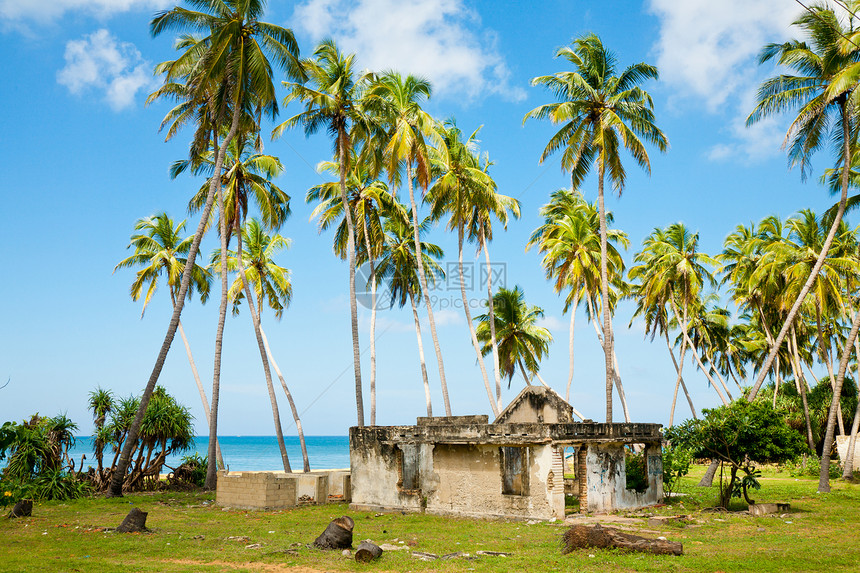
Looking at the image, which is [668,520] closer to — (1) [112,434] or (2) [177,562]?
(2) [177,562]

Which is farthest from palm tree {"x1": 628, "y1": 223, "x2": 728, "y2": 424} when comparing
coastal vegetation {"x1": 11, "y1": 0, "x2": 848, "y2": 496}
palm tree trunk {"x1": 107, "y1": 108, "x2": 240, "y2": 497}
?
palm tree trunk {"x1": 107, "y1": 108, "x2": 240, "y2": 497}

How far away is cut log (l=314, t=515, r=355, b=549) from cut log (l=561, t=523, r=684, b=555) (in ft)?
13.3

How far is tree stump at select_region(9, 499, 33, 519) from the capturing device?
17609 millimetres

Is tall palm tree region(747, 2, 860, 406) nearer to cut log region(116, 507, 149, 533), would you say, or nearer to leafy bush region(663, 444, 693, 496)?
leafy bush region(663, 444, 693, 496)

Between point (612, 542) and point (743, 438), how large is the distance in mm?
7671

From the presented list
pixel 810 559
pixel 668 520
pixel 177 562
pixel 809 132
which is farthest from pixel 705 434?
pixel 177 562

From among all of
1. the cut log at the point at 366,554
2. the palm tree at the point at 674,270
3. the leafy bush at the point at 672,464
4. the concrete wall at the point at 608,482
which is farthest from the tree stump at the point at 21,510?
the palm tree at the point at 674,270

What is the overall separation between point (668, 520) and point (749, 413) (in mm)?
4033

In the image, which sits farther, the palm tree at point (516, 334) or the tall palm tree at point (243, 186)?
the palm tree at point (516, 334)

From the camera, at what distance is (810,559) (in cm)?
1121

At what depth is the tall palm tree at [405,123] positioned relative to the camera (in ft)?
82.6

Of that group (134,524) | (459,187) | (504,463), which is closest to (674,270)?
(459,187)

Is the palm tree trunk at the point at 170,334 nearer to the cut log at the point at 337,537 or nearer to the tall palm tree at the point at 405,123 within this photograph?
the tall palm tree at the point at 405,123

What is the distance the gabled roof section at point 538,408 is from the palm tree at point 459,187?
8.37 meters
